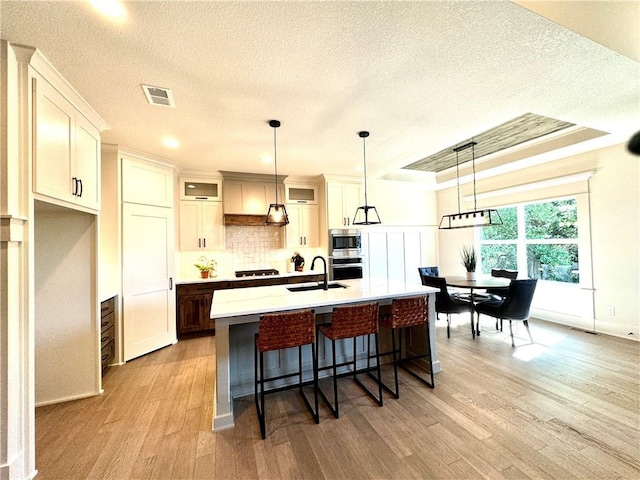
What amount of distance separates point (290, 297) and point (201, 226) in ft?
8.96

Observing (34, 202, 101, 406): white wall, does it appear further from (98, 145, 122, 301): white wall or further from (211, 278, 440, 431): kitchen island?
(211, 278, 440, 431): kitchen island

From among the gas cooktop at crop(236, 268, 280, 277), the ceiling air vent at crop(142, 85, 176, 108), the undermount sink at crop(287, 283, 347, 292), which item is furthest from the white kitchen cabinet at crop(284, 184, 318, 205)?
the ceiling air vent at crop(142, 85, 176, 108)

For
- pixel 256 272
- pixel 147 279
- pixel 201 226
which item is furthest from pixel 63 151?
pixel 256 272

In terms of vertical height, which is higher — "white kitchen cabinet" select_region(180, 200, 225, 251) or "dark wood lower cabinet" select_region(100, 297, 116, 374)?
"white kitchen cabinet" select_region(180, 200, 225, 251)

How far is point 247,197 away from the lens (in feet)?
15.4

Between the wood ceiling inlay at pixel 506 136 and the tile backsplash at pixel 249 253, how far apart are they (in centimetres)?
280

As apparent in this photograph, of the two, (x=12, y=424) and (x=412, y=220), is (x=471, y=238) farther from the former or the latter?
(x=12, y=424)

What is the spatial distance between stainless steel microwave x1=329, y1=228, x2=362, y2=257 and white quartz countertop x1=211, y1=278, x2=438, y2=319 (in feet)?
6.08

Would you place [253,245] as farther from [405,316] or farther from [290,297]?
[405,316]

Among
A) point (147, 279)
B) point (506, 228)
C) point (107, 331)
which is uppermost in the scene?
point (506, 228)

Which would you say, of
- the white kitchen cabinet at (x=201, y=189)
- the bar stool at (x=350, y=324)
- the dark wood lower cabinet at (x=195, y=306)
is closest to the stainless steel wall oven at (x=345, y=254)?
the dark wood lower cabinet at (x=195, y=306)

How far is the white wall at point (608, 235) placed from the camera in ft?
11.7

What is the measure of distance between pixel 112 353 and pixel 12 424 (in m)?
1.72

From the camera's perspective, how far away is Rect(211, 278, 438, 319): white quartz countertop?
2176mm
